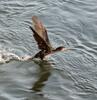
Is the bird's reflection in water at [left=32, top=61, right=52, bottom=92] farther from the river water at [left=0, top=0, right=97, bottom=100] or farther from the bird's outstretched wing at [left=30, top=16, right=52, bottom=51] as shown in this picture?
the bird's outstretched wing at [left=30, top=16, right=52, bottom=51]

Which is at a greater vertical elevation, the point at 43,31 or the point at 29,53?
the point at 43,31

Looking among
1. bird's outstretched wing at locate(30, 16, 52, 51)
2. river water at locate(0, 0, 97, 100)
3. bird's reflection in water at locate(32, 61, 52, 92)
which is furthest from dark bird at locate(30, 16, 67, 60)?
river water at locate(0, 0, 97, 100)

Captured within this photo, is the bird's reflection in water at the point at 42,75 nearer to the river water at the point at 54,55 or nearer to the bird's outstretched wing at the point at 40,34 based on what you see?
the river water at the point at 54,55

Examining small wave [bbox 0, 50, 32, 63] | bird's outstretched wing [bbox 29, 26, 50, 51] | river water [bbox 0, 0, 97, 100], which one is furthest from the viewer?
small wave [bbox 0, 50, 32, 63]

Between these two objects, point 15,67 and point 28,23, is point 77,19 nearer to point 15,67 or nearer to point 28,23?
point 28,23

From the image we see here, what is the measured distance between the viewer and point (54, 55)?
25.9 feet

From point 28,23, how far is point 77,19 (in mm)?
1171

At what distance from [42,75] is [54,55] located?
0.82m

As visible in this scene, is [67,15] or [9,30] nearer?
[9,30]

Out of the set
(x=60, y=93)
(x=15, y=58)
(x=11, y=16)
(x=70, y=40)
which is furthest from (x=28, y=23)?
(x=60, y=93)

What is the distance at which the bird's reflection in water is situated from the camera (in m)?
6.73

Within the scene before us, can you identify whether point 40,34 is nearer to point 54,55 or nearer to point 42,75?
point 42,75

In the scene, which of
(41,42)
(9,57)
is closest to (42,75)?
(41,42)

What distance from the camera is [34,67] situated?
7453mm
